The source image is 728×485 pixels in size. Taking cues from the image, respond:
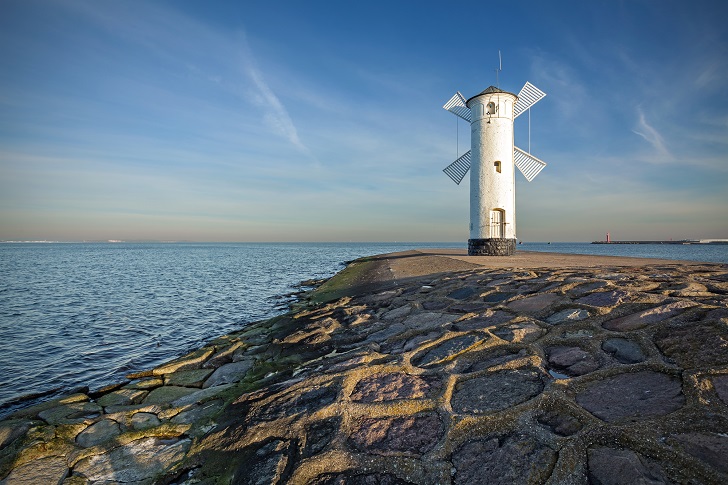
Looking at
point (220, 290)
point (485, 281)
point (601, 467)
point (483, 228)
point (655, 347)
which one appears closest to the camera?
point (601, 467)

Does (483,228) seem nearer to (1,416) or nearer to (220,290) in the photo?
(220,290)

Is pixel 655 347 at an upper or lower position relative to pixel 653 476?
upper

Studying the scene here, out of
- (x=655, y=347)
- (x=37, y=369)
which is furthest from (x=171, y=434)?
(x=37, y=369)

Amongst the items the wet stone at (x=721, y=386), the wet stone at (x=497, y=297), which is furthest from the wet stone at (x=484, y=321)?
the wet stone at (x=721, y=386)

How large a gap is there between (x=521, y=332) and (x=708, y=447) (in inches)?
82.3

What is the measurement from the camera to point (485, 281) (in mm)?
7305

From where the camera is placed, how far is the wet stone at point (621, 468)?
1946 mm

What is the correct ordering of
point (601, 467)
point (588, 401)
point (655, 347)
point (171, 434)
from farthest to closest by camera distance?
point (171, 434)
point (655, 347)
point (588, 401)
point (601, 467)

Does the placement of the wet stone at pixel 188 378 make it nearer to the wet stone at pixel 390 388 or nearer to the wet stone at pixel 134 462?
the wet stone at pixel 134 462

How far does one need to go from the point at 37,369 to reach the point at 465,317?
8.84 meters

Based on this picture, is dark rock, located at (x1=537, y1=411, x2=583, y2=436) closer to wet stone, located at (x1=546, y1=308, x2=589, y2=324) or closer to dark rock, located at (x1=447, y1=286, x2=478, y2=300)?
wet stone, located at (x1=546, y1=308, x2=589, y2=324)

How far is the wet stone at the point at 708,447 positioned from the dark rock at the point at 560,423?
0.53 metres

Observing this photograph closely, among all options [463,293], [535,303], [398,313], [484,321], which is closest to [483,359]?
[484,321]

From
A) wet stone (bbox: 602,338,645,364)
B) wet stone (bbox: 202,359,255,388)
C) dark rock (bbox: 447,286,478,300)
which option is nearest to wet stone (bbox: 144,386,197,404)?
wet stone (bbox: 202,359,255,388)
